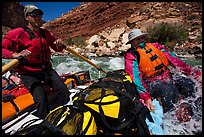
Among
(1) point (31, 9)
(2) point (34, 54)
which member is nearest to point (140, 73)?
(2) point (34, 54)

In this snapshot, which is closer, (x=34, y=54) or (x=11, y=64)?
(x=11, y=64)

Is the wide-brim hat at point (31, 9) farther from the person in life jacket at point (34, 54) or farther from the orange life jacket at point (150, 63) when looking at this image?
the orange life jacket at point (150, 63)

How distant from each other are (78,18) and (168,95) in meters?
26.0

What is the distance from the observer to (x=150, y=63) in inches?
83.4

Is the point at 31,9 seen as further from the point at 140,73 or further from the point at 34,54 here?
the point at 140,73

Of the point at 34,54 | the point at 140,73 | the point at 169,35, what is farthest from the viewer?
the point at 169,35

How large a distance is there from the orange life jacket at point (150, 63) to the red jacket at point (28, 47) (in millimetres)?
1059

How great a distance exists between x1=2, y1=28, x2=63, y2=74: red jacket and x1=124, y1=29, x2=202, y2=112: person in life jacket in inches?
36.3

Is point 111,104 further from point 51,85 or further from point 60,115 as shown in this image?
point 51,85


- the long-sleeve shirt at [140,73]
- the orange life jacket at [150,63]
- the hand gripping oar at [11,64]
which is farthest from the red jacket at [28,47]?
the orange life jacket at [150,63]

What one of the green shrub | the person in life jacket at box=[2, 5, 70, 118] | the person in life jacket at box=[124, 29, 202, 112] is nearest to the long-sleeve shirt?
the person in life jacket at box=[124, 29, 202, 112]

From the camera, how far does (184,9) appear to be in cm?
1623

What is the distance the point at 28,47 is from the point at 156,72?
1.37 meters

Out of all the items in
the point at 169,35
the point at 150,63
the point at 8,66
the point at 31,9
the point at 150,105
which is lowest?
the point at 169,35
